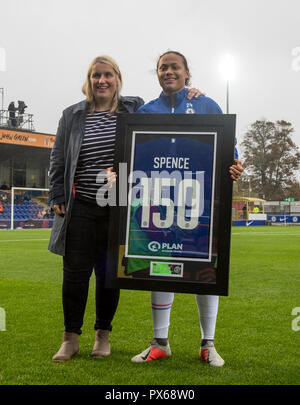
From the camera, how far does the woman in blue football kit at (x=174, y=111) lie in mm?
3045

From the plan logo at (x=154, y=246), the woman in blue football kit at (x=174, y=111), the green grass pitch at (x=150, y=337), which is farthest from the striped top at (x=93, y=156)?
the green grass pitch at (x=150, y=337)

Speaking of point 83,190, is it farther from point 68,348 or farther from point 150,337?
point 150,337

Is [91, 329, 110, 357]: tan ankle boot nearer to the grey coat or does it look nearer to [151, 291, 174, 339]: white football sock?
[151, 291, 174, 339]: white football sock

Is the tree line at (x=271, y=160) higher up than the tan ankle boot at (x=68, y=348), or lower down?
higher up

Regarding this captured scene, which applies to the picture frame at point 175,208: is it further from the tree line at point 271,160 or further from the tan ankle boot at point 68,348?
the tree line at point 271,160

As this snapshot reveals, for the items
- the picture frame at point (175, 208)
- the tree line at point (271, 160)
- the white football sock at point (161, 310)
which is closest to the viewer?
the picture frame at point (175, 208)

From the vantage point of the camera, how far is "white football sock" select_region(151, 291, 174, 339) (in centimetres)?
315

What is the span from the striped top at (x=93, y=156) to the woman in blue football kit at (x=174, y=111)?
0.88 ft

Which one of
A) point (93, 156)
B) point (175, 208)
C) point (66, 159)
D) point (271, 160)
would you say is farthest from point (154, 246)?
point (271, 160)

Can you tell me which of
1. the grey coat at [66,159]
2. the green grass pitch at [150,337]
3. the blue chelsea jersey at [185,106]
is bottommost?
the green grass pitch at [150,337]

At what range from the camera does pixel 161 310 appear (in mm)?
3166

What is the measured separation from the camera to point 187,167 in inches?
108

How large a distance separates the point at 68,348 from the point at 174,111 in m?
1.60
